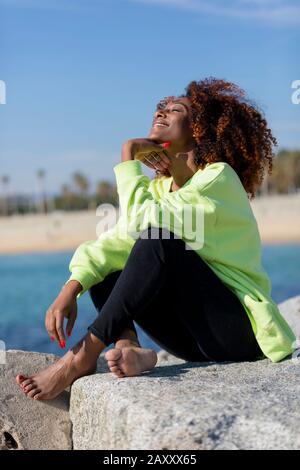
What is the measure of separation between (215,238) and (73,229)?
30394mm

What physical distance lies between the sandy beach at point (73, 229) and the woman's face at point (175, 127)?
955 inches

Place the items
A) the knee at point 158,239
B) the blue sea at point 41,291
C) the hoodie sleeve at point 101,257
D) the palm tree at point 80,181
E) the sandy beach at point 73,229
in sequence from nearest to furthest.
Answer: the knee at point 158,239 < the hoodie sleeve at point 101,257 < the blue sea at point 41,291 < the sandy beach at point 73,229 < the palm tree at point 80,181

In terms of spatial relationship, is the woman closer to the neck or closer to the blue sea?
the neck

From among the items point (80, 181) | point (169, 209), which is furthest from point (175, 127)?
point (80, 181)

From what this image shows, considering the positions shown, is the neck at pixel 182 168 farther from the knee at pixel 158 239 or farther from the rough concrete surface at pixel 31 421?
Result: the rough concrete surface at pixel 31 421

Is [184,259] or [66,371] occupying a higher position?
[184,259]

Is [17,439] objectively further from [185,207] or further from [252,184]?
[252,184]

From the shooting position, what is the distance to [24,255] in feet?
99.6

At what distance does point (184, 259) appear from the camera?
2.75 m

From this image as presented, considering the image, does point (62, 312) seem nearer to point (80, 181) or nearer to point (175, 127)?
point (175, 127)

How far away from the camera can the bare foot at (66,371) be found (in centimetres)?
279

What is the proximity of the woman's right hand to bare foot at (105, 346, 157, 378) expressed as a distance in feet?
0.63

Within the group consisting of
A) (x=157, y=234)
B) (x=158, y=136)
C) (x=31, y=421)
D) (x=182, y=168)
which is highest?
(x=158, y=136)

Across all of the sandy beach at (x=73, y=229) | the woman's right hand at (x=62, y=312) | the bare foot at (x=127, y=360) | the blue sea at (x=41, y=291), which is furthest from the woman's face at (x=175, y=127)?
the sandy beach at (x=73, y=229)
